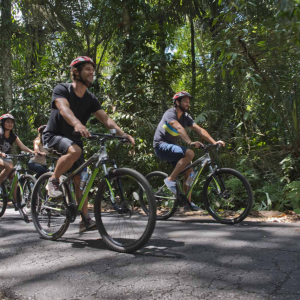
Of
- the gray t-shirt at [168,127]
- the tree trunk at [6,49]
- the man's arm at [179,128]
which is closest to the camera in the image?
the man's arm at [179,128]

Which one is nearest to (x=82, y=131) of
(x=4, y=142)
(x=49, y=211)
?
(x=49, y=211)

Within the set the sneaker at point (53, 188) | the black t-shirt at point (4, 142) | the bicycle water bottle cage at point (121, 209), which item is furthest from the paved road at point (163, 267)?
the black t-shirt at point (4, 142)

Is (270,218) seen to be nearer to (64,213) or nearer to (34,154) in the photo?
(64,213)

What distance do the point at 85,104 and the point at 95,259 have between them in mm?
1941

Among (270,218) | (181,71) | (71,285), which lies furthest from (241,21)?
(71,285)

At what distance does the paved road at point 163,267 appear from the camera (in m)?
2.35

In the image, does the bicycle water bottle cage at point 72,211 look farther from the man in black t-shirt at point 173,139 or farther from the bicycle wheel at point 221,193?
the bicycle wheel at point 221,193

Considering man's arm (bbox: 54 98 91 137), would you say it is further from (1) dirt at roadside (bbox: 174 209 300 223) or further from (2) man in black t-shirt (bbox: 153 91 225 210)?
(1) dirt at roadside (bbox: 174 209 300 223)

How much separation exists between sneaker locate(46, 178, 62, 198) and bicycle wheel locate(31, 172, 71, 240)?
63 millimetres

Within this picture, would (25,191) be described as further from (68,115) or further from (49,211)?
(68,115)

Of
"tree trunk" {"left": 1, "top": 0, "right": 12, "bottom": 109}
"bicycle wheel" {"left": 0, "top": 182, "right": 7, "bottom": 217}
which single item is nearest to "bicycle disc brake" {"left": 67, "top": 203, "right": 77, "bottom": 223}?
"bicycle wheel" {"left": 0, "top": 182, "right": 7, "bottom": 217}

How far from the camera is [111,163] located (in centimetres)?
362

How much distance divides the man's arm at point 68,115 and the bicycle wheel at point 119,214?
0.55 metres

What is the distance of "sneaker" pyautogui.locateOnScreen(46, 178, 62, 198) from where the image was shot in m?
3.97
